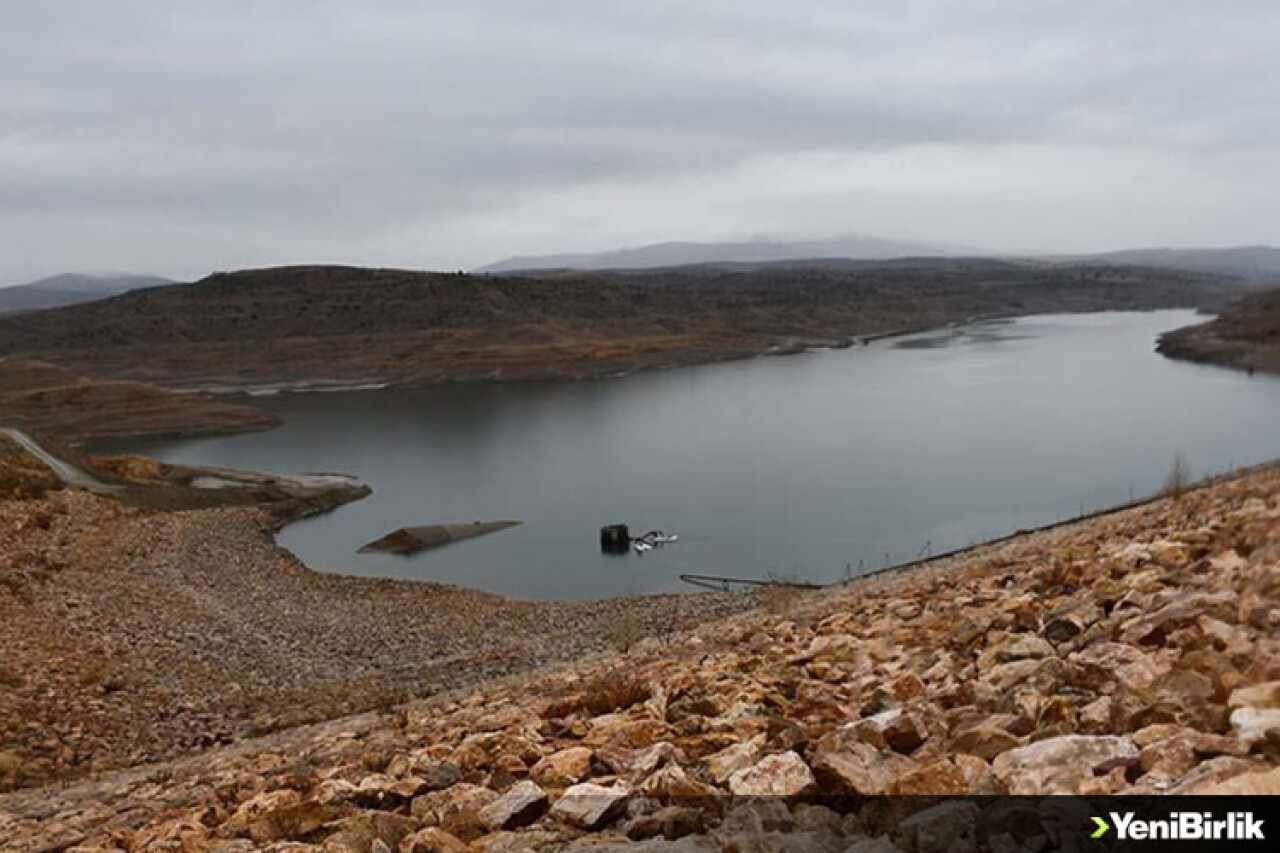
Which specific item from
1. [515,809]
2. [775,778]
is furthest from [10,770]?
[775,778]

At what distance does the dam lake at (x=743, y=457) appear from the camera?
1919cm

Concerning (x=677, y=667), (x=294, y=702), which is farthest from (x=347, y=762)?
(x=294, y=702)

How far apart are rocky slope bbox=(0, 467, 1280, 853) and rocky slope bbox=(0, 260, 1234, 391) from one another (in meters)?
47.5

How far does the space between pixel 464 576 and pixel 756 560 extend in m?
5.58

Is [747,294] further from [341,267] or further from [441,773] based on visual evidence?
[441,773]

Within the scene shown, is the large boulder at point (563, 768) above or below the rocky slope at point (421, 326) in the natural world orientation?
below

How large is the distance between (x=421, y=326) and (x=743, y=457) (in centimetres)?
4033

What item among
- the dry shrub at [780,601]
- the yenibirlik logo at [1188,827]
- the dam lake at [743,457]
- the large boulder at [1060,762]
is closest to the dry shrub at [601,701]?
the large boulder at [1060,762]

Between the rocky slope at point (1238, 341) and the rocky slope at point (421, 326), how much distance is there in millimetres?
21257

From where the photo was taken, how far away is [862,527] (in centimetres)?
1988

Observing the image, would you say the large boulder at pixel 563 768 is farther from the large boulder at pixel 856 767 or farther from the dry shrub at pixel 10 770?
the dry shrub at pixel 10 770

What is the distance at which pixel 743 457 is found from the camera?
28.2 metres

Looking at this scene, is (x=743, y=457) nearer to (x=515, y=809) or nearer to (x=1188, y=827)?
(x=515, y=809)

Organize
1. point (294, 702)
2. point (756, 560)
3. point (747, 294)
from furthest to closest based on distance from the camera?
point (747, 294) < point (756, 560) < point (294, 702)
